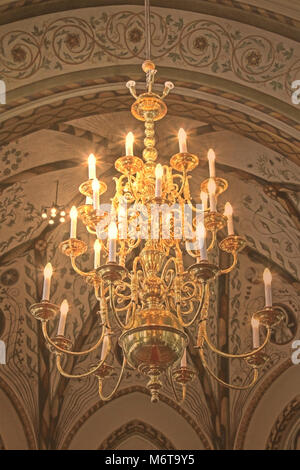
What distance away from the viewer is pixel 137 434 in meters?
11.8

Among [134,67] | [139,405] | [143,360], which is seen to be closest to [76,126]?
[134,67]

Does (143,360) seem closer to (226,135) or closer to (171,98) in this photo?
(171,98)

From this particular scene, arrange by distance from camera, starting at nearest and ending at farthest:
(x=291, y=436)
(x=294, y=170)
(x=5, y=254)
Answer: (x=294, y=170), (x=5, y=254), (x=291, y=436)

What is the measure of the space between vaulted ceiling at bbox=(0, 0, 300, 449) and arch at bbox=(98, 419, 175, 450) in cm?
2

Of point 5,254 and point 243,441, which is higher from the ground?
point 5,254

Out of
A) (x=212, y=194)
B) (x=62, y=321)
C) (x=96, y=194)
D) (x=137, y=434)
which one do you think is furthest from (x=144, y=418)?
(x=212, y=194)

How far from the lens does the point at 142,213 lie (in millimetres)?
6793

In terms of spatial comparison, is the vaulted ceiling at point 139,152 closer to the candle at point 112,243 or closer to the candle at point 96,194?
the candle at point 96,194

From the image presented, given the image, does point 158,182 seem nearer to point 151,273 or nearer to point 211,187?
point 211,187

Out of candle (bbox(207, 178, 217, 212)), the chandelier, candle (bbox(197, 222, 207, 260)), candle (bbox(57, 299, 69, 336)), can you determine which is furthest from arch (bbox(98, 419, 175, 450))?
candle (bbox(197, 222, 207, 260))

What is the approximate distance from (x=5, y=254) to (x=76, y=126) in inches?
92.2

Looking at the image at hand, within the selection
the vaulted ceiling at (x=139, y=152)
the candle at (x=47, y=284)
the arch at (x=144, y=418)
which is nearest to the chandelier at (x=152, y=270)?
the candle at (x=47, y=284)

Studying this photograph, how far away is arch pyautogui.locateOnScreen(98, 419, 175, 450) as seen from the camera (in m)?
11.7

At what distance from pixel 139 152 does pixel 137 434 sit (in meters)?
4.54
